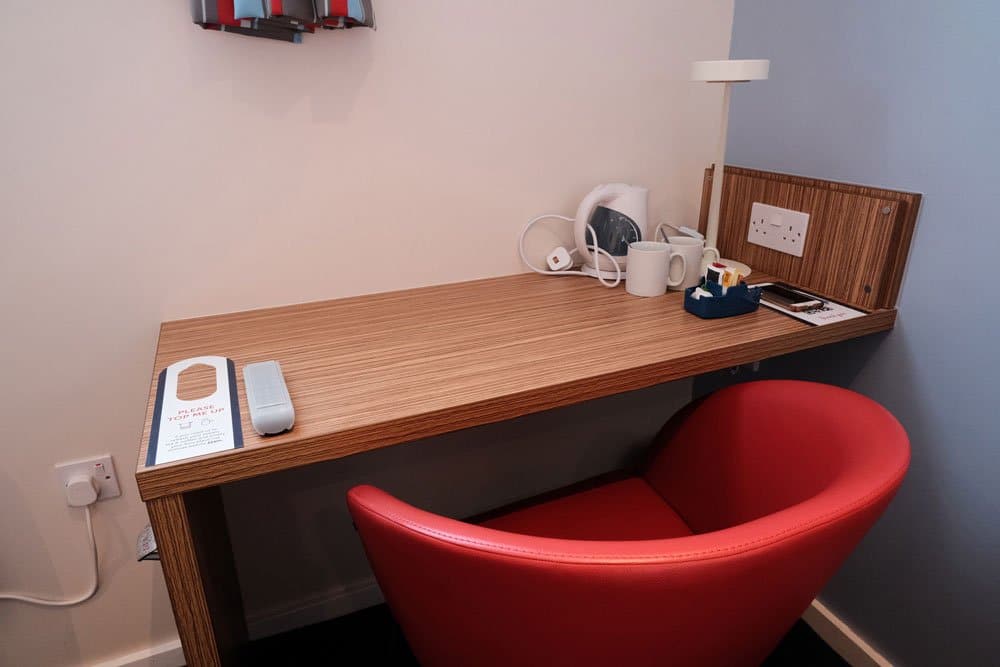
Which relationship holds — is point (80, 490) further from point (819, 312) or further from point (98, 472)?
point (819, 312)

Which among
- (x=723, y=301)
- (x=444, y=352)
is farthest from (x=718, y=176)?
(x=444, y=352)

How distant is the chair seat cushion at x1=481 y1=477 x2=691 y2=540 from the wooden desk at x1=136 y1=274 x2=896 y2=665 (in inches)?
10.9

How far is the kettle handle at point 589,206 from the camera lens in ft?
4.06

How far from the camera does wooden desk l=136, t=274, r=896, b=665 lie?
0.75 m

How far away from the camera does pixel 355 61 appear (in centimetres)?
108

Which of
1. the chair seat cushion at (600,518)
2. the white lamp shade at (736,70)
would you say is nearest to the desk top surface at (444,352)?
the chair seat cushion at (600,518)

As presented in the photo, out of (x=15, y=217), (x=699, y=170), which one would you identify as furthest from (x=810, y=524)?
(x=15, y=217)

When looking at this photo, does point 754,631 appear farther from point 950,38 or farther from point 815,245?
point 950,38

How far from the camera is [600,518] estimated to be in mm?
1056

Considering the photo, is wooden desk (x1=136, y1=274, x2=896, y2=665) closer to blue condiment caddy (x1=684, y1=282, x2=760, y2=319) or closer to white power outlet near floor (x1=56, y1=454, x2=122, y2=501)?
blue condiment caddy (x1=684, y1=282, x2=760, y2=319)

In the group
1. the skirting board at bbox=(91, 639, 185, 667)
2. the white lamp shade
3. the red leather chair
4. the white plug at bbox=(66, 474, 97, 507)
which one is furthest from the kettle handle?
the skirting board at bbox=(91, 639, 185, 667)

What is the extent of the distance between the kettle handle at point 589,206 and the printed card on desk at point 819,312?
1.15ft

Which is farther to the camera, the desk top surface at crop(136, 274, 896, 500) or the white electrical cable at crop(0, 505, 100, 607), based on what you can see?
the white electrical cable at crop(0, 505, 100, 607)

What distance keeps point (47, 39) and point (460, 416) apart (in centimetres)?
85
